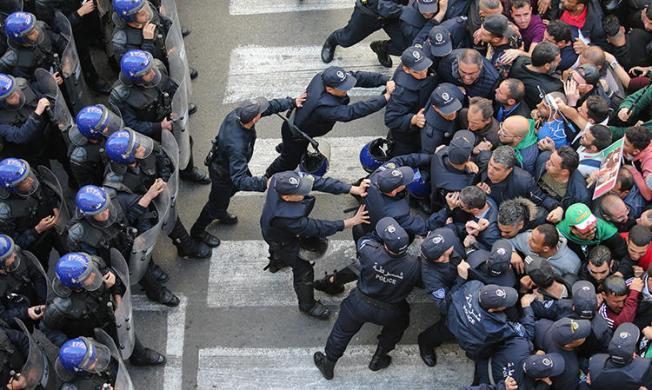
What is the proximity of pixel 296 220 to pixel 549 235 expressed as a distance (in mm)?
2339

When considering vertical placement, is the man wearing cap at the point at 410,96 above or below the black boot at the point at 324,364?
above

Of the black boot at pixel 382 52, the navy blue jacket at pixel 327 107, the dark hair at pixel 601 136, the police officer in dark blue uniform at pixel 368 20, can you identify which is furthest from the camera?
the black boot at pixel 382 52

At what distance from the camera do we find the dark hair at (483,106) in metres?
7.92

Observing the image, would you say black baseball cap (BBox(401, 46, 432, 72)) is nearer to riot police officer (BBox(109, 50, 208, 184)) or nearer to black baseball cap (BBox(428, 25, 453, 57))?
black baseball cap (BBox(428, 25, 453, 57))

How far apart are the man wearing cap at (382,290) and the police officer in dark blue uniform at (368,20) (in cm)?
348

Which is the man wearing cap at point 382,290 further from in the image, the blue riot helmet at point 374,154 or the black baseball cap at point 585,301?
the blue riot helmet at point 374,154

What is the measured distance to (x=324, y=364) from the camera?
8039mm

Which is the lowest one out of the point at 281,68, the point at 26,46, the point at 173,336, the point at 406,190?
the point at 173,336

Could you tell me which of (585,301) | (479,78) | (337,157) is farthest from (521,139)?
(337,157)

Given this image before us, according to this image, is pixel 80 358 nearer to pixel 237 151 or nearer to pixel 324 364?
pixel 324 364

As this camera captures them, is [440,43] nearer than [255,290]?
Yes

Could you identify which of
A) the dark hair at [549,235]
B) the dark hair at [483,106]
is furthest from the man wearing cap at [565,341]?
the dark hair at [483,106]

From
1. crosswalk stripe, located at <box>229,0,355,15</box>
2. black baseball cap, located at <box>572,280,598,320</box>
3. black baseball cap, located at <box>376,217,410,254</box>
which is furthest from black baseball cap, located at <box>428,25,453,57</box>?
crosswalk stripe, located at <box>229,0,355,15</box>

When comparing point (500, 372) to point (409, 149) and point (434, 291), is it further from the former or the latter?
point (409, 149)
